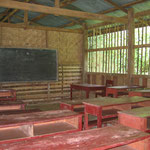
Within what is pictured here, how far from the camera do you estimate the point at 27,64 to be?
8555mm

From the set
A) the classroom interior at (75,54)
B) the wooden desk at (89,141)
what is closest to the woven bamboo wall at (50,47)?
the classroom interior at (75,54)

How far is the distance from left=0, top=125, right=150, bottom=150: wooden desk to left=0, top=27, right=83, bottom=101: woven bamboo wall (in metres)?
6.83

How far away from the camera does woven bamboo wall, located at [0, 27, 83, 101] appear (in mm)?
8739

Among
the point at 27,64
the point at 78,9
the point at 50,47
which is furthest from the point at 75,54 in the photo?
the point at 27,64

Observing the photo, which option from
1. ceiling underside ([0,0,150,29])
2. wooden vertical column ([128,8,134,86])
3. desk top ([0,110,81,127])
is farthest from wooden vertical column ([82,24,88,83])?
desk top ([0,110,81,127])

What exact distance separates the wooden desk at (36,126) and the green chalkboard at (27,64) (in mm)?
5150

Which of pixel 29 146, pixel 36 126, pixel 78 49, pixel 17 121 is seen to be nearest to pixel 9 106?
pixel 36 126

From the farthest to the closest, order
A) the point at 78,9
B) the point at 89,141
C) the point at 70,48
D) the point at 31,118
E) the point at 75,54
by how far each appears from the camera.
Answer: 1. the point at 75,54
2. the point at 70,48
3. the point at 78,9
4. the point at 31,118
5. the point at 89,141

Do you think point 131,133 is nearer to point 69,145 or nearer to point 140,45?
point 69,145

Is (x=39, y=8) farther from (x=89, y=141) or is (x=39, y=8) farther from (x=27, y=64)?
(x=89, y=141)

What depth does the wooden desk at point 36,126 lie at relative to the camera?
277 centimetres

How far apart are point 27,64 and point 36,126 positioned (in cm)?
548

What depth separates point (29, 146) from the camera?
1899 millimetres

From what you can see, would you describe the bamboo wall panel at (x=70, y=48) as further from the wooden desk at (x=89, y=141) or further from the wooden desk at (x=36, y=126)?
the wooden desk at (x=89, y=141)
